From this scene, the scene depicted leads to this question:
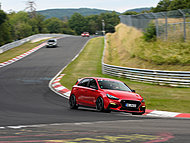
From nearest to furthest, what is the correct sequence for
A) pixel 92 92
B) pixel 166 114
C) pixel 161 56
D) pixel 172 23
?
pixel 166 114, pixel 92 92, pixel 161 56, pixel 172 23

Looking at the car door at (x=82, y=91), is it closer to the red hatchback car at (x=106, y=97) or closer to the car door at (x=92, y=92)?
the red hatchback car at (x=106, y=97)

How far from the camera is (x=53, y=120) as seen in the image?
375 inches

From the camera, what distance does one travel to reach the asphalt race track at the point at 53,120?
6379 millimetres

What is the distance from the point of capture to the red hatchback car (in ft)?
36.4

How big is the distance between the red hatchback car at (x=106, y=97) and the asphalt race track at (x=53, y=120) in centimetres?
28

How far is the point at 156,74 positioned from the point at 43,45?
34.3 m

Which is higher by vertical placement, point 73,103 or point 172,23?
point 172,23

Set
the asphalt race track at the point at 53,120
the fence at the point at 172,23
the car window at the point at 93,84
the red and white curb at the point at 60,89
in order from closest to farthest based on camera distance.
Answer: the asphalt race track at the point at 53,120 < the car window at the point at 93,84 < the red and white curb at the point at 60,89 < the fence at the point at 172,23

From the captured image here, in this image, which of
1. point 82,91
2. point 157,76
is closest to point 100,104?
point 82,91

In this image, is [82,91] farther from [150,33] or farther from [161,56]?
[150,33]

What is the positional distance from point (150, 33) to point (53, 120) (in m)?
21.8

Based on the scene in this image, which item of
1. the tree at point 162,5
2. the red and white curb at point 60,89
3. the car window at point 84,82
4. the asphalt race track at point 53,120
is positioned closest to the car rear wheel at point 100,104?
the asphalt race track at point 53,120

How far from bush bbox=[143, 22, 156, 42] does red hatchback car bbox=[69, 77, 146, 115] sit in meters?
17.5

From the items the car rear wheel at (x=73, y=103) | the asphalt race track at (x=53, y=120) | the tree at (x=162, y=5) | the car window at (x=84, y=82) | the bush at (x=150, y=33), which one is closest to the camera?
the asphalt race track at (x=53, y=120)
